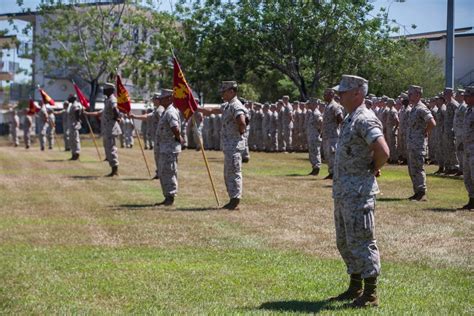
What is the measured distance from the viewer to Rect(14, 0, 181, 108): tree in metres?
60.3

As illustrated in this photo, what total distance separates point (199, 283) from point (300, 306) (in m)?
1.51

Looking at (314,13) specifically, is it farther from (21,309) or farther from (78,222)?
(21,309)

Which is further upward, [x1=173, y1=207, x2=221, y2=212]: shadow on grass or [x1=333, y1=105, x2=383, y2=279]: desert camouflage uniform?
[x1=333, y1=105, x2=383, y2=279]: desert camouflage uniform

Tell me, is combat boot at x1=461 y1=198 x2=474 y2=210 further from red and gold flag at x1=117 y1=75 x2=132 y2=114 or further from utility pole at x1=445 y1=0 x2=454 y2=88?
utility pole at x1=445 y1=0 x2=454 y2=88

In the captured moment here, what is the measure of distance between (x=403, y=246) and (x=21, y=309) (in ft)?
17.0

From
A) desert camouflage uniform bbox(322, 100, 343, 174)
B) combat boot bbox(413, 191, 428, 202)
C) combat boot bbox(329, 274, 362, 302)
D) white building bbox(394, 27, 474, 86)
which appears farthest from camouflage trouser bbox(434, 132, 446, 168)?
white building bbox(394, 27, 474, 86)

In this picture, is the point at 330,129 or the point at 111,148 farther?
the point at 111,148

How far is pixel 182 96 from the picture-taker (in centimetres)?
1748

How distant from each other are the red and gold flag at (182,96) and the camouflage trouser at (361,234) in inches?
365

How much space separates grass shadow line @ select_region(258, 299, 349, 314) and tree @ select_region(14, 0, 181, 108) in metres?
50.9

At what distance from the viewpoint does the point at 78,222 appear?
591 inches

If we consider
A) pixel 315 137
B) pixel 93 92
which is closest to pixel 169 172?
pixel 315 137

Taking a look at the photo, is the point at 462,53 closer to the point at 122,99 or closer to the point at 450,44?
the point at 450,44

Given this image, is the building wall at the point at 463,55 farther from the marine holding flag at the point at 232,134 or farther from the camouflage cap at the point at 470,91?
the marine holding flag at the point at 232,134
